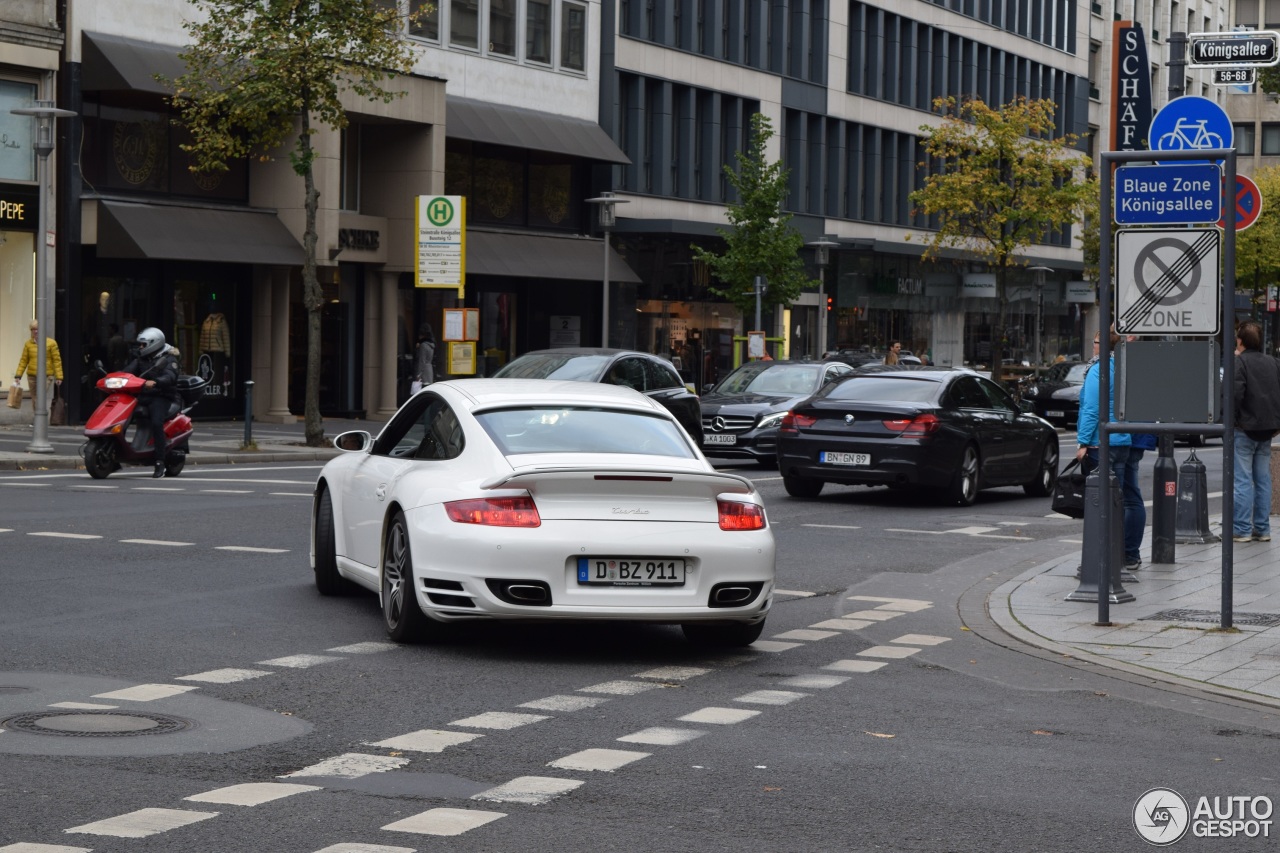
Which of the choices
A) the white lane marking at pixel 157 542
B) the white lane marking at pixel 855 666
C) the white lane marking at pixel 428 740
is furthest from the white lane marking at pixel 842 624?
the white lane marking at pixel 157 542

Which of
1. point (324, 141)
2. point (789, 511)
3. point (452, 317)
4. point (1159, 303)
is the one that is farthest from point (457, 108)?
point (1159, 303)

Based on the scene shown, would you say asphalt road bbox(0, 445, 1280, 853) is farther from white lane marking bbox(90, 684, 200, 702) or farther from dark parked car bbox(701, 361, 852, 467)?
dark parked car bbox(701, 361, 852, 467)

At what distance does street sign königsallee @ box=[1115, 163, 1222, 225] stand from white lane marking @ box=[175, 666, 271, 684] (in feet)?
18.4

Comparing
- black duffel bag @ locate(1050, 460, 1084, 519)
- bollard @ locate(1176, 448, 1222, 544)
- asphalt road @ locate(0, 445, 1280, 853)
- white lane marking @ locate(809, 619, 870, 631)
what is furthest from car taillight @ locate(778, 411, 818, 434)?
white lane marking @ locate(809, 619, 870, 631)

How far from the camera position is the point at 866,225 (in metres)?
61.4

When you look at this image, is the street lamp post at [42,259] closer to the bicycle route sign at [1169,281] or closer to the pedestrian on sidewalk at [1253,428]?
the pedestrian on sidewalk at [1253,428]

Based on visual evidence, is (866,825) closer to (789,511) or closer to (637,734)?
(637,734)

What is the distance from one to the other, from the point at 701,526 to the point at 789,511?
10287 millimetres

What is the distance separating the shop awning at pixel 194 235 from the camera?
106 ft

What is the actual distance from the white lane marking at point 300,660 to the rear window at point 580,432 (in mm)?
1396

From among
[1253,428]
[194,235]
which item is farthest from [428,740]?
[194,235]

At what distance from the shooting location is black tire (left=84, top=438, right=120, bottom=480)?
72.1 feet

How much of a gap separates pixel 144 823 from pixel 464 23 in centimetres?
3748

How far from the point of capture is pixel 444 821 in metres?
6.16
